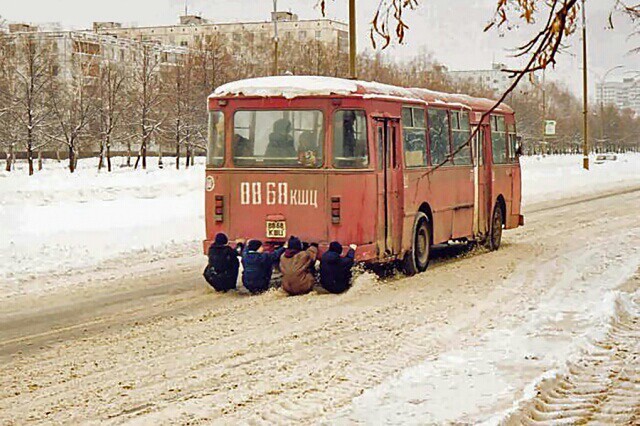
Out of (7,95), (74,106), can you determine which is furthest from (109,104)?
(7,95)

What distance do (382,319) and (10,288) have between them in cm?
597

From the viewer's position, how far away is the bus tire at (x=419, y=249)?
16688 mm

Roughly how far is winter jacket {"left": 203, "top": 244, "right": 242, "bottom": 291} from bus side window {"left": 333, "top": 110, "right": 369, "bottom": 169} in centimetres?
192

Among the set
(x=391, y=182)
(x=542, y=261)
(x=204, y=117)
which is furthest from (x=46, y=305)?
(x=204, y=117)

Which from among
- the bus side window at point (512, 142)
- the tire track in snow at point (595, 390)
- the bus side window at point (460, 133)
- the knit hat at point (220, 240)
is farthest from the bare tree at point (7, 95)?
the tire track in snow at point (595, 390)

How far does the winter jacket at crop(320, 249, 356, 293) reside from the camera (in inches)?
557

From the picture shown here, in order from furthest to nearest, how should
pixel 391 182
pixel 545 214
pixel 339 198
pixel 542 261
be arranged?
1. pixel 545 214
2. pixel 542 261
3. pixel 391 182
4. pixel 339 198

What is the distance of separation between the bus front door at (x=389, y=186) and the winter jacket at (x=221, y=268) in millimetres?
2245

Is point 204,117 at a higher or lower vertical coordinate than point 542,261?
higher

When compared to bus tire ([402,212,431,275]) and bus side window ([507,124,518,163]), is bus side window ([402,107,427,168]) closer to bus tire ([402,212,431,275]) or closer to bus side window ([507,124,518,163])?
bus tire ([402,212,431,275])

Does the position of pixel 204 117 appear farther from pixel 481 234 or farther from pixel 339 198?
pixel 339 198

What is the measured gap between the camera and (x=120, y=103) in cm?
7769

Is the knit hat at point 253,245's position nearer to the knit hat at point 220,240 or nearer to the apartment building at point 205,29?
the knit hat at point 220,240

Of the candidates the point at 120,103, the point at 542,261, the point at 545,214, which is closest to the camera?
the point at 542,261
